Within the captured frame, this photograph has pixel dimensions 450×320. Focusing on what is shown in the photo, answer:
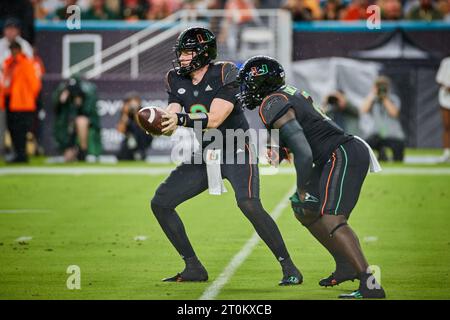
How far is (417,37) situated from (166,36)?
4.93 m

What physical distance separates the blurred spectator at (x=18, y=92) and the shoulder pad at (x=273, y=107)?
1252cm

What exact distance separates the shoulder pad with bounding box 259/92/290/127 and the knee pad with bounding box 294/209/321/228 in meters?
0.78

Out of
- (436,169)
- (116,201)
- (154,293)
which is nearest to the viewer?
(154,293)

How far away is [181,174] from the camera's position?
863cm

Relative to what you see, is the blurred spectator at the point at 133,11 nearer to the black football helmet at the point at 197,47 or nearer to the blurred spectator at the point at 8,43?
the blurred spectator at the point at 8,43

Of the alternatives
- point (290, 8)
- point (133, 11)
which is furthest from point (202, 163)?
point (133, 11)

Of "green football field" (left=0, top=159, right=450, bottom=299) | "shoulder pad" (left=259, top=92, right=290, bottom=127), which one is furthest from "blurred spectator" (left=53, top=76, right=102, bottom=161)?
"shoulder pad" (left=259, top=92, right=290, bottom=127)

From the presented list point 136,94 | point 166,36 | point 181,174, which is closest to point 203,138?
point 181,174

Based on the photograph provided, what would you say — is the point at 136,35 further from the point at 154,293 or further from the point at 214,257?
the point at 154,293

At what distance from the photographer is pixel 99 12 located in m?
23.5

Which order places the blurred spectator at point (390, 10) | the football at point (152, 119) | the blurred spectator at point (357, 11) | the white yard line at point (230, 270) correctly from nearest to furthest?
the white yard line at point (230, 270)
the football at point (152, 119)
the blurred spectator at point (390, 10)
the blurred spectator at point (357, 11)

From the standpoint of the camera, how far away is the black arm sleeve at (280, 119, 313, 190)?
7.44 meters

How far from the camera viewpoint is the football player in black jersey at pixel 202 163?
8.41 meters

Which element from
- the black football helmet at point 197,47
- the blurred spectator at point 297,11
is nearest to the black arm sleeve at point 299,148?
the black football helmet at point 197,47
